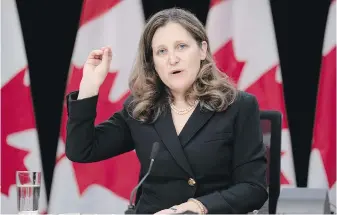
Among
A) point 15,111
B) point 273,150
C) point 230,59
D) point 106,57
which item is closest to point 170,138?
point 106,57

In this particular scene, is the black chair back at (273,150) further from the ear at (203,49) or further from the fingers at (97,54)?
the fingers at (97,54)

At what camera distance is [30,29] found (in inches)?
151

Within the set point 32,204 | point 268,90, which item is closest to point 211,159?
point 32,204

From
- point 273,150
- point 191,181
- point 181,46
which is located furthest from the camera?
point 273,150

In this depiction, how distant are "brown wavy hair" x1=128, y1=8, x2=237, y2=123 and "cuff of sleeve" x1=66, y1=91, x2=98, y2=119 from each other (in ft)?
0.58

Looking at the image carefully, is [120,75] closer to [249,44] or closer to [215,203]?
[249,44]

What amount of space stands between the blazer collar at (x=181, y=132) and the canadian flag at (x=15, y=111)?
1.78 m

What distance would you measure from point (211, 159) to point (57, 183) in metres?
1.90

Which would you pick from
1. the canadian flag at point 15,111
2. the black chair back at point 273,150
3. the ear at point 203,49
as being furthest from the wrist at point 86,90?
the canadian flag at point 15,111

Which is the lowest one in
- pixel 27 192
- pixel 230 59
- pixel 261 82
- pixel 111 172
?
pixel 111 172

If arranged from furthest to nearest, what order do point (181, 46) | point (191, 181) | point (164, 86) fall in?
point (164, 86), point (181, 46), point (191, 181)

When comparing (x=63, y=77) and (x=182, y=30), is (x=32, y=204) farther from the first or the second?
(x=63, y=77)

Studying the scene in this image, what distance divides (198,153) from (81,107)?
17.0 inches

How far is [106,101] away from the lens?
149 inches
